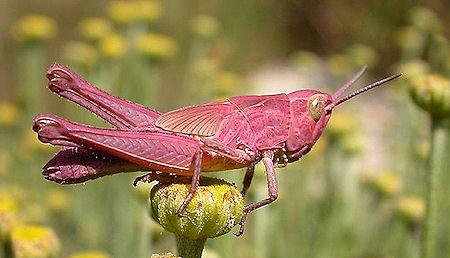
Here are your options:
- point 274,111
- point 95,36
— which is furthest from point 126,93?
point 274,111

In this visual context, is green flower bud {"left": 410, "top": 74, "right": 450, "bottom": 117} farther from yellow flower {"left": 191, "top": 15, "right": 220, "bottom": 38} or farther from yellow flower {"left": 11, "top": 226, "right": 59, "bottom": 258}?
yellow flower {"left": 191, "top": 15, "right": 220, "bottom": 38}

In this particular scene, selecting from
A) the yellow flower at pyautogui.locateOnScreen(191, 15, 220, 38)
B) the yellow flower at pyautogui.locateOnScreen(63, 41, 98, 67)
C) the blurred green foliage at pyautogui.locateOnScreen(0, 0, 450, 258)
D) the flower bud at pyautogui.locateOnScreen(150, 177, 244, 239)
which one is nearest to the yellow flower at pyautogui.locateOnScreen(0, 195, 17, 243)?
the blurred green foliage at pyautogui.locateOnScreen(0, 0, 450, 258)

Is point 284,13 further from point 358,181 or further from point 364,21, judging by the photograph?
point 358,181

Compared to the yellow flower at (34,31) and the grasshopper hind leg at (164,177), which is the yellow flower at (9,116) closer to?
the yellow flower at (34,31)

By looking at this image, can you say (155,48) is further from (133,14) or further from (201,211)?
(201,211)

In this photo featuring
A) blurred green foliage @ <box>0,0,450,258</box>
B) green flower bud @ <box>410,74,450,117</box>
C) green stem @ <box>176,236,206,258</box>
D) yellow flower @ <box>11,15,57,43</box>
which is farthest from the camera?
yellow flower @ <box>11,15,57,43</box>

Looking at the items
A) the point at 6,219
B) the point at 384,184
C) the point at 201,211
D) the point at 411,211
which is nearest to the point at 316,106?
the point at 201,211
